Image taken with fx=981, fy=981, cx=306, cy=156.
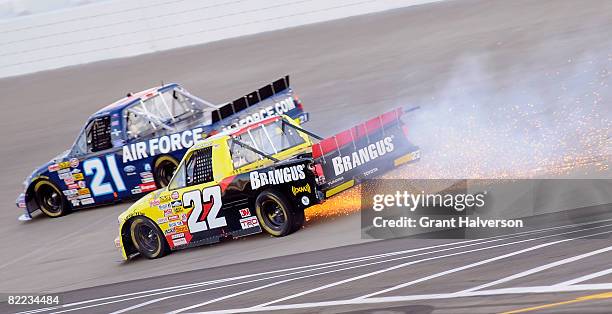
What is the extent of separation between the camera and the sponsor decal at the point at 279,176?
11031 millimetres

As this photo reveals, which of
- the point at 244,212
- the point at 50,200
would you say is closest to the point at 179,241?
the point at 244,212

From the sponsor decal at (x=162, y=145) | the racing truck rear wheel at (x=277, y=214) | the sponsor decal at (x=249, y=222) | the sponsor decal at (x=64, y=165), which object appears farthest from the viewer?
the sponsor decal at (x=64, y=165)

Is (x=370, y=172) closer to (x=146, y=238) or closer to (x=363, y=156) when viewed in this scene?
(x=363, y=156)

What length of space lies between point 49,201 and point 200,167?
5534mm

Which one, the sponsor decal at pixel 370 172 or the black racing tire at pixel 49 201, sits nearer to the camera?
the sponsor decal at pixel 370 172

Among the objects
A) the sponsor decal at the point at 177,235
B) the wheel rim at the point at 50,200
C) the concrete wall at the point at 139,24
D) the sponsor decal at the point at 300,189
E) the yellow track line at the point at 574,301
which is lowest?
the yellow track line at the point at 574,301

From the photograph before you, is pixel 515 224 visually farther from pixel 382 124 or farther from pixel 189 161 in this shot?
pixel 189 161

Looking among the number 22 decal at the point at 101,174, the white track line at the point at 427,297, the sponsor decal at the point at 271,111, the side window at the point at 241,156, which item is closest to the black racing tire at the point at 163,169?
the number 22 decal at the point at 101,174

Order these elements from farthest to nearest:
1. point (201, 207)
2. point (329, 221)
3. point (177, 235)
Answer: point (177, 235) → point (201, 207) → point (329, 221)

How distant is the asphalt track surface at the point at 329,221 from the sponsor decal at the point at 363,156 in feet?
2.05

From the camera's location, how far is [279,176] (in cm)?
1110

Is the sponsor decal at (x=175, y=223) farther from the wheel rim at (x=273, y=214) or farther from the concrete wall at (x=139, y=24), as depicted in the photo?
the concrete wall at (x=139, y=24)

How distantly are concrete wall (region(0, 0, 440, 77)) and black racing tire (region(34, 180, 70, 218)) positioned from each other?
39.4 feet

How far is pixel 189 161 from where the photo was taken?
12.2 m
